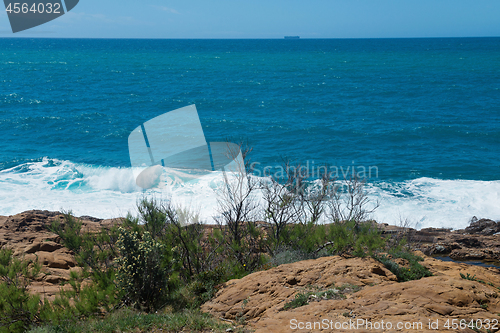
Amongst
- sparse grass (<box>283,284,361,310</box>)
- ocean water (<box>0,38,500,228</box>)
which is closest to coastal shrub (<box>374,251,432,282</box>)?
sparse grass (<box>283,284,361,310</box>)

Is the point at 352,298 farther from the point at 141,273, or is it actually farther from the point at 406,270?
the point at 141,273

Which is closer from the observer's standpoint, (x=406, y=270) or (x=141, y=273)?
(x=141, y=273)

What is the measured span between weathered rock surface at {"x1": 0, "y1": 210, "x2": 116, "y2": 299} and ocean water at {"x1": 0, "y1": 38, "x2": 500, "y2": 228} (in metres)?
4.14

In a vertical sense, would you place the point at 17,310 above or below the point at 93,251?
below

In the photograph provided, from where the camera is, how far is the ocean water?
59.7 feet

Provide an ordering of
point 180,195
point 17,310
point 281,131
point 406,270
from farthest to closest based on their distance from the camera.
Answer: point 281,131
point 180,195
point 406,270
point 17,310

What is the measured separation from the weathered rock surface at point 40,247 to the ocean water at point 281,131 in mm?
4135

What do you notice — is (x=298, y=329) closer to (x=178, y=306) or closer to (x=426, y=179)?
(x=178, y=306)

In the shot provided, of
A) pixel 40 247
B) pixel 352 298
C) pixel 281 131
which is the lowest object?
pixel 40 247

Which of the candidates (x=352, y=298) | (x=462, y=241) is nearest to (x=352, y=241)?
(x=352, y=298)

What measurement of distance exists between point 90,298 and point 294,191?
6.12 meters

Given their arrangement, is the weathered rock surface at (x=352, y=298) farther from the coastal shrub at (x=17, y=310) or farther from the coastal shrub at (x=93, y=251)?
the coastal shrub at (x=17, y=310)

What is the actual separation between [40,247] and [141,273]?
16.1 ft

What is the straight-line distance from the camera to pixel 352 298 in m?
5.80
